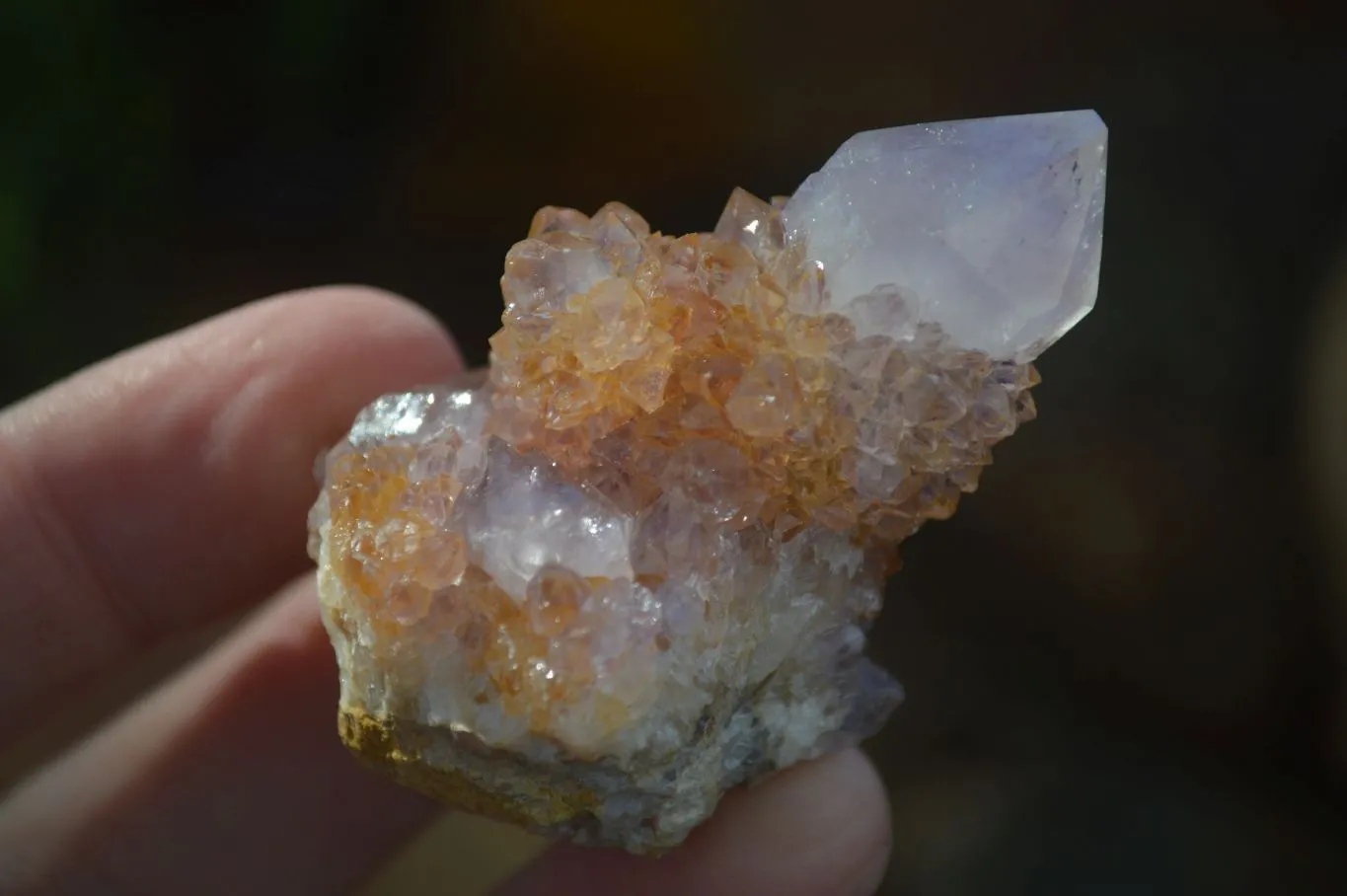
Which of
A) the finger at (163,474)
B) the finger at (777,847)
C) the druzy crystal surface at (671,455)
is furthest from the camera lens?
the finger at (163,474)

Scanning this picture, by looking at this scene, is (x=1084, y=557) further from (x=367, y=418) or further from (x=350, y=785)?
(x=367, y=418)

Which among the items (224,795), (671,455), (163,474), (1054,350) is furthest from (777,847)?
(1054,350)

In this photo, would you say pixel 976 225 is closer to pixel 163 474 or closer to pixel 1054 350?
pixel 163 474

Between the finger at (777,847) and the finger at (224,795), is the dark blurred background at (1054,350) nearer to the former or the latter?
the finger at (224,795)

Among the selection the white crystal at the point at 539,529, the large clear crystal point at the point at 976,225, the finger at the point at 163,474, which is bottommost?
the finger at the point at 163,474

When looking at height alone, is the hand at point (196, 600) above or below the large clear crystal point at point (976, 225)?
below

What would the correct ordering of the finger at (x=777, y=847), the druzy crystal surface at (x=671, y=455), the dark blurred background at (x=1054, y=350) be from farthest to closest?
1. the dark blurred background at (x=1054, y=350)
2. the finger at (x=777, y=847)
3. the druzy crystal surface at (x=671, y=455)

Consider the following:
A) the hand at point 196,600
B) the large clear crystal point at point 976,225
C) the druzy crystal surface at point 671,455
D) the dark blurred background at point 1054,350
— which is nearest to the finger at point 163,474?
the hand at point 196,600
